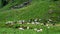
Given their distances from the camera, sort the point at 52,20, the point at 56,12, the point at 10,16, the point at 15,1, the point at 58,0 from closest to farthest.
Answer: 1. the point at 52,20
2. the point at 56,12
3. the point at 10,16
4. the point at 58,0
5. the point at 15,1

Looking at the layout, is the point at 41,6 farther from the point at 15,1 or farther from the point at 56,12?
the point at 15,1

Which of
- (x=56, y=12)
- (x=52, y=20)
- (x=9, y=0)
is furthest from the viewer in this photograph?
(x=9, y=0)

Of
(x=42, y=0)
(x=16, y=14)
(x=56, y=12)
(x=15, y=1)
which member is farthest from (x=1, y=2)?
(x=56, y=12)

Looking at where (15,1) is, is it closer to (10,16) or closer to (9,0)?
(9,0)

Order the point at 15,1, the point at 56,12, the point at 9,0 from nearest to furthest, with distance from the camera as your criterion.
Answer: the point at 56,12, the point at 15,1, the point at 9,0

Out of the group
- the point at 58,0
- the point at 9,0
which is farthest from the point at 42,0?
the point at 9,0

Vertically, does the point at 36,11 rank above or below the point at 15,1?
above

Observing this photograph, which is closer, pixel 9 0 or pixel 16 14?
pixel 16 14

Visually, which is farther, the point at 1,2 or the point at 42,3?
the point at 1,2

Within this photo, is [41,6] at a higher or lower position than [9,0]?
higher
